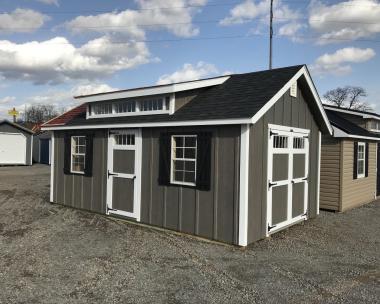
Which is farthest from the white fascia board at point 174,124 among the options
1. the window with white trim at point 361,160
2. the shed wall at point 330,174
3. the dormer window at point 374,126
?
the dormer window at point 374,126

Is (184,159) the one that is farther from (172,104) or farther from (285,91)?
(285,91)

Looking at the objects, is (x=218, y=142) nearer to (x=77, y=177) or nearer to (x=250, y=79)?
(x=250, y=79)

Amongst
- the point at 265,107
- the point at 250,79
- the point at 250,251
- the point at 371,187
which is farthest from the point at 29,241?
the point at 371,187

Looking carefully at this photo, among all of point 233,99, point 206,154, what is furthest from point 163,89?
point 206,154

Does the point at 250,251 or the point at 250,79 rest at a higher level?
the point at 250,79

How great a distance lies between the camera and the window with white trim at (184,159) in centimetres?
796

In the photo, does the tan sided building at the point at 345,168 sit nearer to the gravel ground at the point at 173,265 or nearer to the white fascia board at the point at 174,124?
the gravel ground at the point at 173,265

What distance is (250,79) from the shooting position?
366 inches

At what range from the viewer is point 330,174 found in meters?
11.5

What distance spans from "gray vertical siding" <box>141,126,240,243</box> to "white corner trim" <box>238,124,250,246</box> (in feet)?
0.34

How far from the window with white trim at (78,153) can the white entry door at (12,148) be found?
20348 millimetres

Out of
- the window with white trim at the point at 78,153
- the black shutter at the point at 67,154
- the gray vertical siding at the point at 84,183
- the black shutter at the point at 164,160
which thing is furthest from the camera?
the black shutter at the point at 67,154

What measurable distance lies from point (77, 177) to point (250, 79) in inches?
212

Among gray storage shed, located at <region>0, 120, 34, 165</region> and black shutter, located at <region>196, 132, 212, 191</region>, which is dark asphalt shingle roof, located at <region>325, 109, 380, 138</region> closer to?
black shutter, located at <region>196, 132, 212, 191</region>
